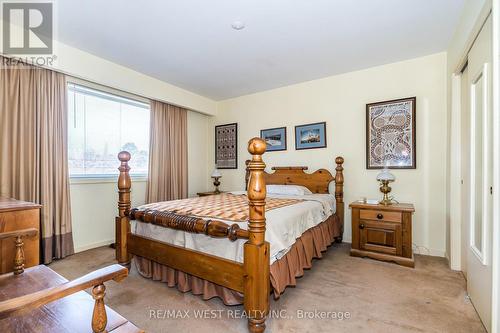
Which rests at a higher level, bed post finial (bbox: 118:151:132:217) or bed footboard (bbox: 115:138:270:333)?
bed post finial (bbox: 118:151:132:217)

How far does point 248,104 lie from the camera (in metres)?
4.67

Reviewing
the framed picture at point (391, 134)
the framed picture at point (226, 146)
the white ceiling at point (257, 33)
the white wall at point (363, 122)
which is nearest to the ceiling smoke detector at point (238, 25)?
the white ceiling at point (257, 33)

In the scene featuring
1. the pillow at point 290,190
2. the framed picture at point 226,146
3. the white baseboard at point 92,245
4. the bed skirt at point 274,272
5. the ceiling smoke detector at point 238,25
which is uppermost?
Answer: the ceiling smoke detector at point 238,25

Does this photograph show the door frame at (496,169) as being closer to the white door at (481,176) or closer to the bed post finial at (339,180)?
the white door at (481,176)

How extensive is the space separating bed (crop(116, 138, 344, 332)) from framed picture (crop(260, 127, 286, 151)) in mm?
1609

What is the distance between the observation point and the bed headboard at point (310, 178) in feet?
11.6

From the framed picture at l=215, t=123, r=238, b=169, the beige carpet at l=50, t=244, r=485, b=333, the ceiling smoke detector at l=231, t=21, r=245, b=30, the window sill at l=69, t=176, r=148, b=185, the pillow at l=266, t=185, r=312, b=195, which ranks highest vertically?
the ceiling smoke detector at l=231, t=21, r=245, b=30

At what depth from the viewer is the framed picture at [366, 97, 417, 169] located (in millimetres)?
3145

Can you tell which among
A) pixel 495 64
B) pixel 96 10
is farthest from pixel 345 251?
pixel 96 10

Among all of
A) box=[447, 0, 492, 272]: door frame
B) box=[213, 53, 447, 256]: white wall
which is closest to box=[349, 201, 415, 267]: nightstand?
box=[447, 0, 492, 272]: door frame

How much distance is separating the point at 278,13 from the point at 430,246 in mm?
3235

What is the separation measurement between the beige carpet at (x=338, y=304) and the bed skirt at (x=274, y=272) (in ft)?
0.23

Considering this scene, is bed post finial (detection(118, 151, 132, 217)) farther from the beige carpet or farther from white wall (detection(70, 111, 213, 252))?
white wall (detection(70, 111, 213, 252))

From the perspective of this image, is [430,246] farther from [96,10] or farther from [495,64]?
[96,10]
